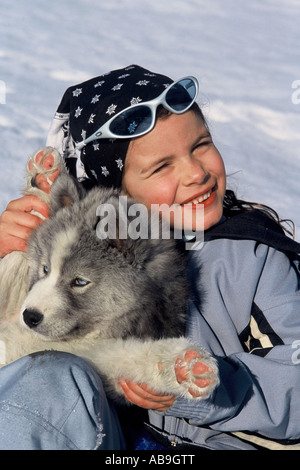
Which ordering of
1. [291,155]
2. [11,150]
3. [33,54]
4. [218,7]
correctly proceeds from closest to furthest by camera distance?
[11,150] < [291,155] < [33,54] < [218,7]

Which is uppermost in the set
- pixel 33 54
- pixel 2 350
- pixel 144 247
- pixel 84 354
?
pixel 144 247

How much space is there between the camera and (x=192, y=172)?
2.57 m

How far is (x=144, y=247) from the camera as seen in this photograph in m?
2.24

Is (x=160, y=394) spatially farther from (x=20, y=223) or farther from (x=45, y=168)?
(x=45, y=168)

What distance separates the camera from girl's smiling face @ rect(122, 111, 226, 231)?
2.56m

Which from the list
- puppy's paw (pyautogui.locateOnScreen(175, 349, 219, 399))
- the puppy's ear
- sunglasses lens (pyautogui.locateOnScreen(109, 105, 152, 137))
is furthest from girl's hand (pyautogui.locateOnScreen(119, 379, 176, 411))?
sunglasses lens (pyautogui.locateOnScreen(109, 105, 152, 137))

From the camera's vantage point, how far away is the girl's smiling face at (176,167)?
2.56 meters

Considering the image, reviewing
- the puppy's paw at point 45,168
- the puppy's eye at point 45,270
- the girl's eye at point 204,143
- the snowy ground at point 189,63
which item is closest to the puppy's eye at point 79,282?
the puppy's eye at point 45,270

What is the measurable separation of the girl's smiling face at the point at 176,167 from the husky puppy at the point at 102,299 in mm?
288

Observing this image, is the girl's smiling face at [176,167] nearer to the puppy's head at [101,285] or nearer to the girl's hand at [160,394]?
the puppy's head at [101,285]

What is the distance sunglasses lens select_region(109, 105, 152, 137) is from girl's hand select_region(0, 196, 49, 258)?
45 centimetres

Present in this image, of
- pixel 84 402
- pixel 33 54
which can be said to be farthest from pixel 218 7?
pixel 84 402

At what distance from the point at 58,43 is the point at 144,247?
523 centimetres
